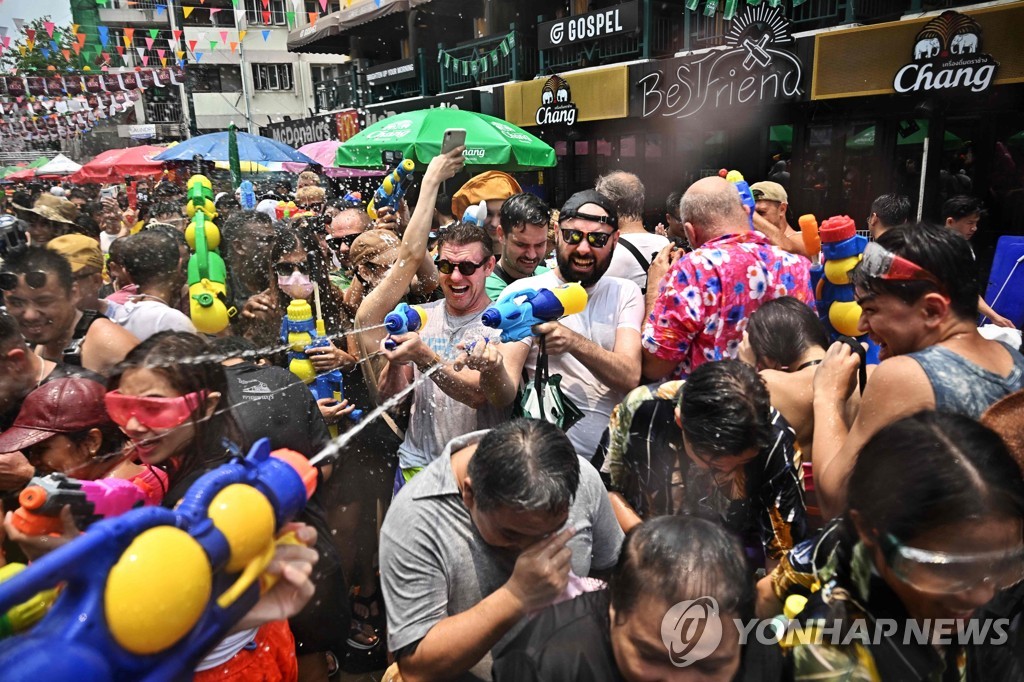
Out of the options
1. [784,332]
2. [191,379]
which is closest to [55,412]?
[191,379]

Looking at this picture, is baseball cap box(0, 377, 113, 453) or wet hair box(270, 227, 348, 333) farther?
wet hair box(270, 227, 348, 333)

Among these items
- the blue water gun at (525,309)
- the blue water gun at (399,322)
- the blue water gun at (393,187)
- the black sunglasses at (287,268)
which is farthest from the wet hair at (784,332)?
the blue water gun at (393,187)

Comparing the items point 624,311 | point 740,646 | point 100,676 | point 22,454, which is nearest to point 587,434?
point 624,311

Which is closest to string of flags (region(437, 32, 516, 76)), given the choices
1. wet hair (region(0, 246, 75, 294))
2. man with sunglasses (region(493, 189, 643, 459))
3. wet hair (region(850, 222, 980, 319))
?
man with sunglasses (region(493, 189, 643, 459))

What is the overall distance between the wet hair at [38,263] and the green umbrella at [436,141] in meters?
3.77

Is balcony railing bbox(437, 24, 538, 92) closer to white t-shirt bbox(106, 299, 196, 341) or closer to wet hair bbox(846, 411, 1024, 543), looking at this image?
white t-shirt bbox(106, 299, 196, 341)

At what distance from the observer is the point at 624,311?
2.85 m

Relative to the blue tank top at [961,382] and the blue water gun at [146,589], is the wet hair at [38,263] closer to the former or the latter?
the blue water gun at [146,589]

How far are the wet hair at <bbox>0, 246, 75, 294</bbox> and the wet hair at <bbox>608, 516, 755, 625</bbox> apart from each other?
235 cm

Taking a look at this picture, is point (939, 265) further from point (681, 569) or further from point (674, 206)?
point (674, 206)

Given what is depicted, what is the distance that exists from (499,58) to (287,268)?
13.7 m

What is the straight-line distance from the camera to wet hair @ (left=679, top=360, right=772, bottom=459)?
180cm

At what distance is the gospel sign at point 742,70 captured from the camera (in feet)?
31.1

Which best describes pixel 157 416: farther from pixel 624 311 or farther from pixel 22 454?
pixel 624 311
